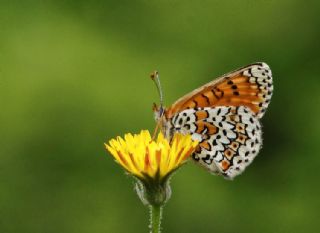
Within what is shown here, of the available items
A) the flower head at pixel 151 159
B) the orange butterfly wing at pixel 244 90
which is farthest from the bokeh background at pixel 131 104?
the flower head at pixel 151 159

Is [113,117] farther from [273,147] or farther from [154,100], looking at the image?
[273,147]

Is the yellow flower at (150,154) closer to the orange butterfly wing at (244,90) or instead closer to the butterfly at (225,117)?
the butterfly at (225,117)

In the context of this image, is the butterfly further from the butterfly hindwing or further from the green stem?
the green stem

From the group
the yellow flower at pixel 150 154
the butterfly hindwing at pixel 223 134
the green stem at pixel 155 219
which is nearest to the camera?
the green stem at pixel 155 219

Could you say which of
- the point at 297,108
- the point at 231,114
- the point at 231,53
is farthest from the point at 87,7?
the point at 231,114

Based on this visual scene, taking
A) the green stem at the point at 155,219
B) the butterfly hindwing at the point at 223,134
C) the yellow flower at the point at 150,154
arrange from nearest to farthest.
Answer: the green stem at the point at 155,219
the yellow flower at the point at 150,154
the butterfly hindwing at the point at 223,134

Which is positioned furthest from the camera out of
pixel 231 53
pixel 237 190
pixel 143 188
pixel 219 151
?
pixel 231 53
